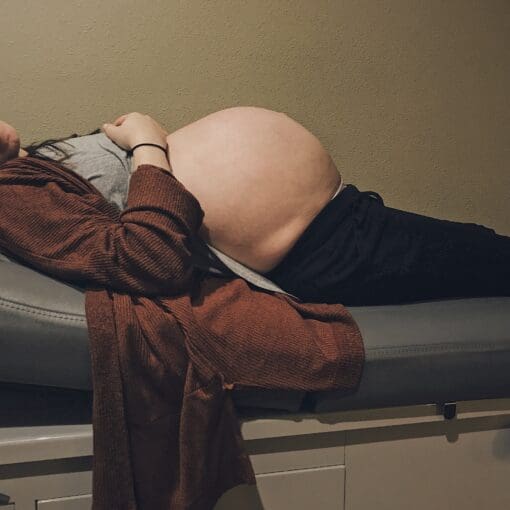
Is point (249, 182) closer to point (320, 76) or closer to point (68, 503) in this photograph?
point (68, 503)

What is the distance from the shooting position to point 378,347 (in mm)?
867

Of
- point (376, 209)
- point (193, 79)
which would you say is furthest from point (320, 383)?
point (193, 79)

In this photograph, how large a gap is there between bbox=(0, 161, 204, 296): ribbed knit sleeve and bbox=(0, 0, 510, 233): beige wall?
597 mm

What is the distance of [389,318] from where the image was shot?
0.92 m

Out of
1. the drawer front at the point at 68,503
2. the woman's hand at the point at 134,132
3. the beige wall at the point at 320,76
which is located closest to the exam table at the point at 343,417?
the drawer front at the point at 68,503

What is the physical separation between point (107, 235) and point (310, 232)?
0.36m

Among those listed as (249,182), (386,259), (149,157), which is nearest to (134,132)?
(149,157)

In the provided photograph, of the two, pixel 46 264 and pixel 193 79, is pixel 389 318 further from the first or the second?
pixel 193 79

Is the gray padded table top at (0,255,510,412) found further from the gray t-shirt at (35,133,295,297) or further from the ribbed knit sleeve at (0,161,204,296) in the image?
the gray t-shirt at (35,133,295,297)

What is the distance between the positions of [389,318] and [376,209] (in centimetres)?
21

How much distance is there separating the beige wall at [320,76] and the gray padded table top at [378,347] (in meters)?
0.65

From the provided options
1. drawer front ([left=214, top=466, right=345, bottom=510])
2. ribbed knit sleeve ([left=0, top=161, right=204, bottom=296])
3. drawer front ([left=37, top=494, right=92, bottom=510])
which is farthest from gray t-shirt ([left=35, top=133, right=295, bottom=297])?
drawer front ([left=37, top=494, right=92, bottom=510])

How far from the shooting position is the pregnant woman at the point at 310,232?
0.96 m

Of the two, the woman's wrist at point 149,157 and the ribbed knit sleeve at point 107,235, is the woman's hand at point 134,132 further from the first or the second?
the ribbed knit sleeve at point 107,235
